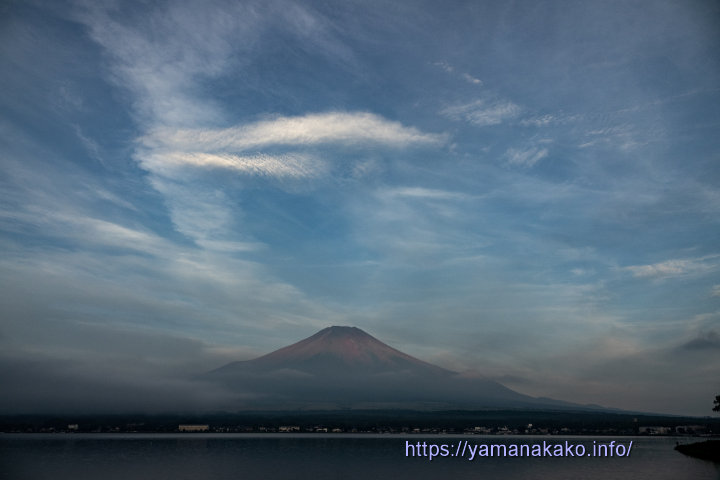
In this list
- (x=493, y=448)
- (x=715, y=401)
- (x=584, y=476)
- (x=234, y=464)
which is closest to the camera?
(x=584, y=476)

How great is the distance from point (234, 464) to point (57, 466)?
916 inches

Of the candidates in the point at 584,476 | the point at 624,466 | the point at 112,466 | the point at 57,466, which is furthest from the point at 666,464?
the point at 57,466

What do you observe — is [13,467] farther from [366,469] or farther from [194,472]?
[366,469]

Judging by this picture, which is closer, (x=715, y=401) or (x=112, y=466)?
(x=112, y=466)

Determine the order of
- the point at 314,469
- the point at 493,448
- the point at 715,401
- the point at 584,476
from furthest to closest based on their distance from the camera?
the point at 493,448, the point at 715,401, the point at 314,469, the point at 584,476

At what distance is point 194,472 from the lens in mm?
65750

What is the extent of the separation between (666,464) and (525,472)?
91.4ft

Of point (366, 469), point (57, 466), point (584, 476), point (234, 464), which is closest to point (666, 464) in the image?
point (584, 476)

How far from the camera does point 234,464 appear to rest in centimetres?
7719

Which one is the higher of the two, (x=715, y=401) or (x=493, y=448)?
(x=715, y=401)

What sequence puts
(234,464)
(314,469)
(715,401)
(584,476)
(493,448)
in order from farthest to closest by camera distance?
(493,448)
(715,401)
(234,464)
(314,469)
(584,476)

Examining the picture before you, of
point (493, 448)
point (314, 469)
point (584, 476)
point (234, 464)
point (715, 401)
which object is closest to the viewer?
point (584, 476)

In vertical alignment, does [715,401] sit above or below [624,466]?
above

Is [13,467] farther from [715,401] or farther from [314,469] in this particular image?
[715,401]
